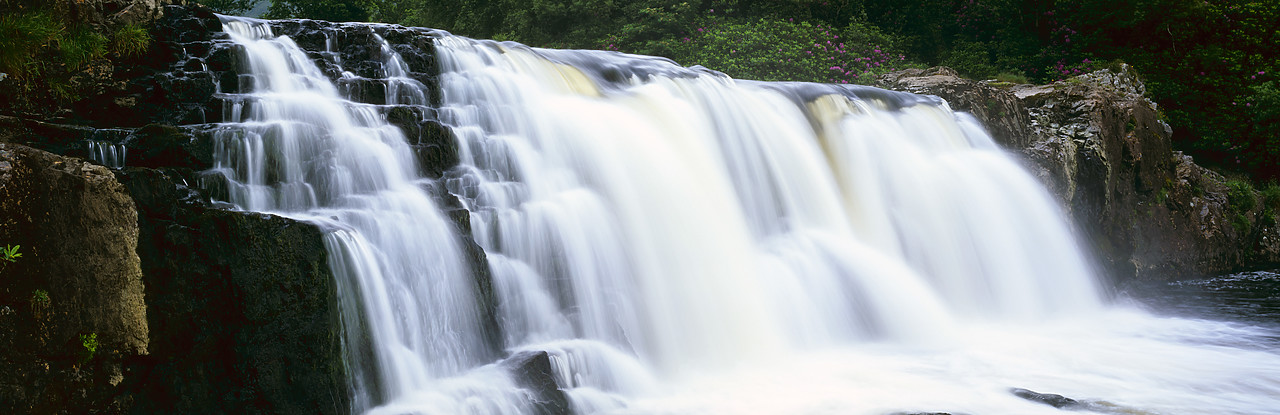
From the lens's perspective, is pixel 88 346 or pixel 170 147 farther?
pixel 170 147

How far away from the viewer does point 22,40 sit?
4.75m

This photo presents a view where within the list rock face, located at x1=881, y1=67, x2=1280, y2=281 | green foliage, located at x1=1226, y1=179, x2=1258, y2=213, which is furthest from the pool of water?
green foliage, located at x1=1226, y1=179, x2=1258, y2=213

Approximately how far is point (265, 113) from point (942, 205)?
6.97 m

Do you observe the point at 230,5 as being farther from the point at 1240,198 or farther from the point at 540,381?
the point at 1240,198

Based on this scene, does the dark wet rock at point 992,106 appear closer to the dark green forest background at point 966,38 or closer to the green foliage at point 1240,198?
the dark green forest background at point 966,38

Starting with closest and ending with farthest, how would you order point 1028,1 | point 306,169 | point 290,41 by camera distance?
point 306,169 → point 290,41 → point 1028,1

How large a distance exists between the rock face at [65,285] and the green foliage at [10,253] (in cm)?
2

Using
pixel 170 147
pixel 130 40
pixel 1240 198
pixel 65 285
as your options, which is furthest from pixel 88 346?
pixel 1240 198

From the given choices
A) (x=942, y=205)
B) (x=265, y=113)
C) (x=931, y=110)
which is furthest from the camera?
(x=931, y=110)

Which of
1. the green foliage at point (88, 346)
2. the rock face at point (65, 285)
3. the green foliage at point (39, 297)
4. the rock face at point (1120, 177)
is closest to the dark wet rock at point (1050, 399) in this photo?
the rock face at point (65, 285)

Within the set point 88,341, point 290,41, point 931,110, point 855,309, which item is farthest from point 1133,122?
point 88,341

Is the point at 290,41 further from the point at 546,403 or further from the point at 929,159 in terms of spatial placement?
the point at 929,159

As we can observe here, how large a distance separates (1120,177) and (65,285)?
11.9m

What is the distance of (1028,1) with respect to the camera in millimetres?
19359
